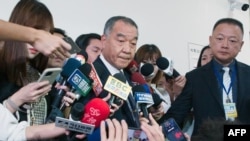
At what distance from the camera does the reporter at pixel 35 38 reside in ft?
3.01

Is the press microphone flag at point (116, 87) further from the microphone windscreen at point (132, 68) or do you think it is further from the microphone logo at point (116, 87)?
the microphone windscreen at point (132, 68)

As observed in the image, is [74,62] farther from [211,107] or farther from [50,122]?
[211,107]

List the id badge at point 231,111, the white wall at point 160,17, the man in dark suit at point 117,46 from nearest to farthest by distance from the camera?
the man in dark suit at point 117,46 → the id badge at point 231,111 → the white wall at point 160,17

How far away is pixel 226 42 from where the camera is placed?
1862mm

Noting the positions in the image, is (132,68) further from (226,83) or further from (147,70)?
(226,83)

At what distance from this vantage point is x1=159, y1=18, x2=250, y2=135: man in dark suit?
1.76 m

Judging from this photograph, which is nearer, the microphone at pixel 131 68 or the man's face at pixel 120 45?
the man's face at pixel 120 45

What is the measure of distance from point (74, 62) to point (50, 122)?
25cm

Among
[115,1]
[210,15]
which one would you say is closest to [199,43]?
[210,15]

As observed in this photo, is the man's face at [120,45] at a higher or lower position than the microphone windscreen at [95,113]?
higher

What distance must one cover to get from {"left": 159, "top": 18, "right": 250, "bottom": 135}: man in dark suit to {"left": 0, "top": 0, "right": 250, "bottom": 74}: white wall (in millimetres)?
1156

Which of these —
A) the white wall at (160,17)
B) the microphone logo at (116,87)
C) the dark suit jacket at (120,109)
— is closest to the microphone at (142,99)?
the dark suit jacket at (120,109)

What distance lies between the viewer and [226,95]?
181 centimetres

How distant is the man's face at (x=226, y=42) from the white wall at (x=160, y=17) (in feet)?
3.87
